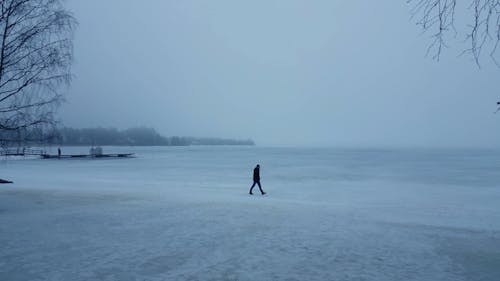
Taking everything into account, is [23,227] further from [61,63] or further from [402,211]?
[402,211]

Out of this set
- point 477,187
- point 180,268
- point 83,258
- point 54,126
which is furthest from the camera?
point 477,187

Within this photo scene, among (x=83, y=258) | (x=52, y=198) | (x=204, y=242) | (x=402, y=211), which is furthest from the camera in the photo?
(x=52, y=198)

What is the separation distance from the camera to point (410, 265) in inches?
301

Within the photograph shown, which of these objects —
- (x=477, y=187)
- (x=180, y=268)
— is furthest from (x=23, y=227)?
(x=477, y=187)

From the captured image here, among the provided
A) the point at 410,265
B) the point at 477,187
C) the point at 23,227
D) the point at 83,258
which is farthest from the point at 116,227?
the point at 477,187

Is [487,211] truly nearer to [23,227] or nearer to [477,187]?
[477,187]

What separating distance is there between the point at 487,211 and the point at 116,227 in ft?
42.9

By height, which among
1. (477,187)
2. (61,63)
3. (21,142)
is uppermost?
(61,63)

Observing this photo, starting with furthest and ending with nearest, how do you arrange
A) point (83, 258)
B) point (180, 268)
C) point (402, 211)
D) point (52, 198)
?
point (52, 198) < point (402, 211) < point (83, 258) < point (180, 268)

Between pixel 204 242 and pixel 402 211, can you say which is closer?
pixel 204 242

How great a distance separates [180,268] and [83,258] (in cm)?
213

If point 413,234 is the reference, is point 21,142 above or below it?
above

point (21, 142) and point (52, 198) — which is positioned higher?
point (21, 142)

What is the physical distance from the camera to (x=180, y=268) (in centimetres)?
729
